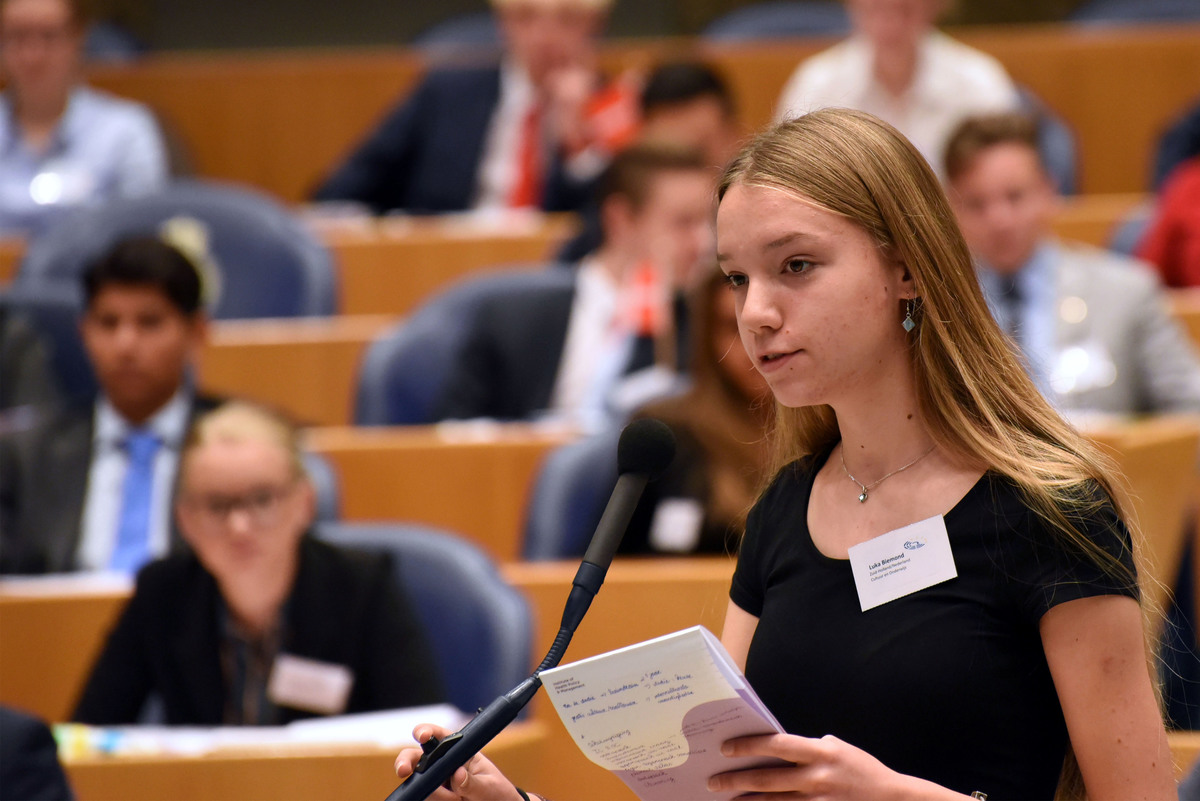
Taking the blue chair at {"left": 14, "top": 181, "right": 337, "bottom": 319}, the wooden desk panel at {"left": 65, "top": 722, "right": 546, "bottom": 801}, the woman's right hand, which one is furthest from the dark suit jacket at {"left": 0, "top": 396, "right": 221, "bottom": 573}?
the woman's right hand

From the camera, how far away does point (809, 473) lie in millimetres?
1167

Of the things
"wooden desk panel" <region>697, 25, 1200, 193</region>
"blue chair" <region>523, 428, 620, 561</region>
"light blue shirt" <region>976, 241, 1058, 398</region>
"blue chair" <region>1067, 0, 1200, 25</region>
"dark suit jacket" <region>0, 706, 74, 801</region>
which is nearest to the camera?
"dark suit jacket" <region>0, 706, 74, 801</region>

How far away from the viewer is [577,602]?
0.96m

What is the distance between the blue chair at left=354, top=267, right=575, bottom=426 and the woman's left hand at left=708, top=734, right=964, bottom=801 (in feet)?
7.36

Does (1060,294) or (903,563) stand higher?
(1060,294)

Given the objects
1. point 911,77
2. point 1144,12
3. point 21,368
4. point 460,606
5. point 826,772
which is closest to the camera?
point 826,772

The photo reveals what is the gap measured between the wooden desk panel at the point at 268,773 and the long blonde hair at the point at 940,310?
67 cm

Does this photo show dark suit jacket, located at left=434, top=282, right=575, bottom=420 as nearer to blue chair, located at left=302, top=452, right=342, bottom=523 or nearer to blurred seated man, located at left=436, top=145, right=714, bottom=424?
blurred seated man, located at left=436, top=145, right=714, bottom=424

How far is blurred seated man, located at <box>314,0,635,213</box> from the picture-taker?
161 inches

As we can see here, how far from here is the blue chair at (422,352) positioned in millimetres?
3109

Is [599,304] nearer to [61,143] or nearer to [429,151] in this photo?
[429,151]

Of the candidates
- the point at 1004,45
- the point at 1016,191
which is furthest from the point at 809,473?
the point at 1004,45

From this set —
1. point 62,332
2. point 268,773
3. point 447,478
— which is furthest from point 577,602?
point 62,332

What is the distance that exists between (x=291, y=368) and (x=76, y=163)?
1.35m
